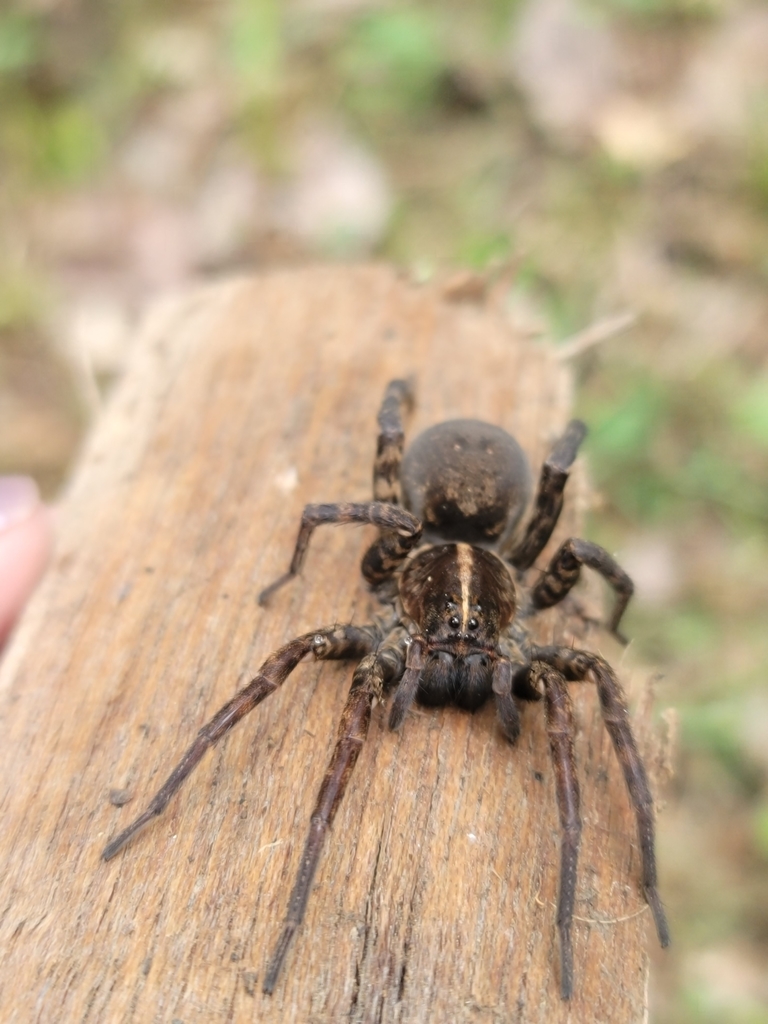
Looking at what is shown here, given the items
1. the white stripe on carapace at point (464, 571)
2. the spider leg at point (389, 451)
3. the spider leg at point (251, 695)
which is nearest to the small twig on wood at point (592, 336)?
the spider leg at point (389, 451)

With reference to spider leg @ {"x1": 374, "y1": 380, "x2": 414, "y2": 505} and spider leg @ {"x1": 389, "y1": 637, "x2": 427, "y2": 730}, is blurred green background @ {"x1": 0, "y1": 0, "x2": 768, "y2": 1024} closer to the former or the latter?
spider leg @ {"x1": 374, "y1": 380, "x2": 414, "y2": 505}

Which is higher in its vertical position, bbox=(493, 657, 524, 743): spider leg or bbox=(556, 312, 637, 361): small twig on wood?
bbox=(556, 312, 637, 361): small twig on wood

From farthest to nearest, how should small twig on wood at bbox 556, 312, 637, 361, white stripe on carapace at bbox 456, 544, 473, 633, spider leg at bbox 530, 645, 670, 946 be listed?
1. small twig on wood at bbox 556, 312, 637, 361
2. white stripe on carapace at bbox 456, 544, 473, 633
3. spider leg at bbox 530, 645, 670, 946

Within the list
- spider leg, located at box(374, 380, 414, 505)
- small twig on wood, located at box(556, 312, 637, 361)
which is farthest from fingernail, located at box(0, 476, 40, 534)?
small twig on wood, located at box(556, 312, 637, 361)

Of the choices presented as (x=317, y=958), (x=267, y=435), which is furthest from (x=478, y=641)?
(x=267, y=435)

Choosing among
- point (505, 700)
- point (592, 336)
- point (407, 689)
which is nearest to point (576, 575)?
point (505, 700)

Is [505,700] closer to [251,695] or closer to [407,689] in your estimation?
[407,689]

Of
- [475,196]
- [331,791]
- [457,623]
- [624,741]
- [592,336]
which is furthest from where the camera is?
[475,196]
